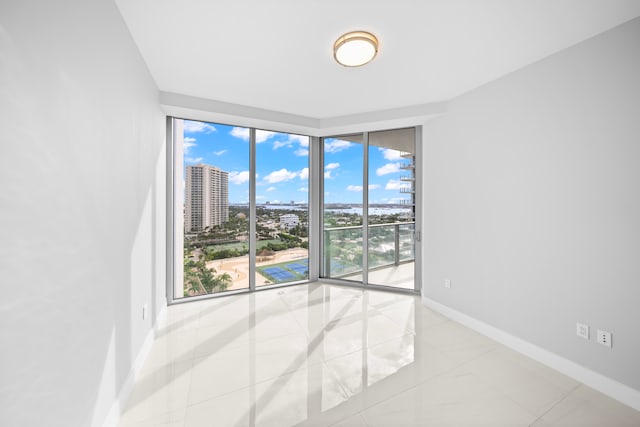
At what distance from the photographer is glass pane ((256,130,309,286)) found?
3963mm

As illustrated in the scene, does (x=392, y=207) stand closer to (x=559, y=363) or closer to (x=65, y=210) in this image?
(x=559, y=363)

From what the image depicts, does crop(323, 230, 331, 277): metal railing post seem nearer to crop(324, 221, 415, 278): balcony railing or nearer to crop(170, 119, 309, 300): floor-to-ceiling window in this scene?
crop(324, 221, 415, 278): balcony railing

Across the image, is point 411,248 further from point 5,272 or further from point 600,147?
point 5,272

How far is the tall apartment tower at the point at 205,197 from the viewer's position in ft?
11.5

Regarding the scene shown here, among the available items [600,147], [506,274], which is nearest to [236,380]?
[506,274]

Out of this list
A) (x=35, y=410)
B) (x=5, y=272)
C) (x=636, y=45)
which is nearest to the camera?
(x=5, y=272)

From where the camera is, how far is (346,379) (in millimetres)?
1991

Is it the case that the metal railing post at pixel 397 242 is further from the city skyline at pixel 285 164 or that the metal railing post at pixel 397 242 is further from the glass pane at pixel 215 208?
the glass pane at pixel 215 208

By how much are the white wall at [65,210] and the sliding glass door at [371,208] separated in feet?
9.53

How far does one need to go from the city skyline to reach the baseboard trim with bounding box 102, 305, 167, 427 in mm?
1906

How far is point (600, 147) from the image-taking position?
1.87 m

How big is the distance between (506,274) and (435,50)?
2134 millimetres

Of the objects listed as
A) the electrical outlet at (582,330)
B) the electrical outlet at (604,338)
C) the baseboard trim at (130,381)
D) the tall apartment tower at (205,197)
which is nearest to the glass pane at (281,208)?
the tall apartment tower at (205,197)

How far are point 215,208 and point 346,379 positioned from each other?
2724 mm
